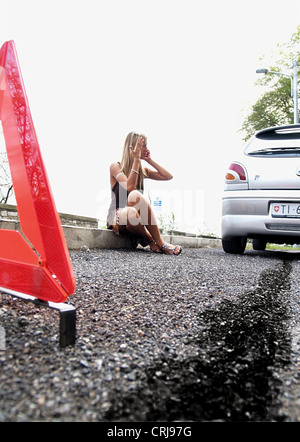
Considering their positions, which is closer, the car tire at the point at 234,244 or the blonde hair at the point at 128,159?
the blonde hair at the point at 128,159

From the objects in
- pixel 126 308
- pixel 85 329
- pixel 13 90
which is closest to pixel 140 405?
pixel 85 329

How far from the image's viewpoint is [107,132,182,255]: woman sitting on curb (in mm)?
3893

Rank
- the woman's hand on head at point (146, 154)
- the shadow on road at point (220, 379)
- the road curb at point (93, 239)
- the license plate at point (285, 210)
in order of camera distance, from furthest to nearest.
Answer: the woman's hand on head at point (146, 154) < the road curb at point (93, 239) < the license plate at point (285, 210) < the shadow on road at point (220, 379)

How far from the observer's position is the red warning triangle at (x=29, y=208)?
2.91 feet

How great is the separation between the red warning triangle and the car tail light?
3265 mm

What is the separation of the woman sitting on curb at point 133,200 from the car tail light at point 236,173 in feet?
3.07

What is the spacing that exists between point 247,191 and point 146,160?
54.0 inches

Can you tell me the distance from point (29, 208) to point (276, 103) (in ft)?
66.2

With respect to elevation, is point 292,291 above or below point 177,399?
below

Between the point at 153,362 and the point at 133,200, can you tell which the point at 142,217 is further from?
the point at 153,362

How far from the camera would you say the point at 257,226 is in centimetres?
377

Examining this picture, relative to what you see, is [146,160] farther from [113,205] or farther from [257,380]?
[257,380]

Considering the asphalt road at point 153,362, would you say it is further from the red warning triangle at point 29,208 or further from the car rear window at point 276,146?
the car rear window at point 276,146

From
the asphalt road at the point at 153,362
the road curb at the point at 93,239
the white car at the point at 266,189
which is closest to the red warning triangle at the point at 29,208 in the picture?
the asphalt road at the point at 153,362
